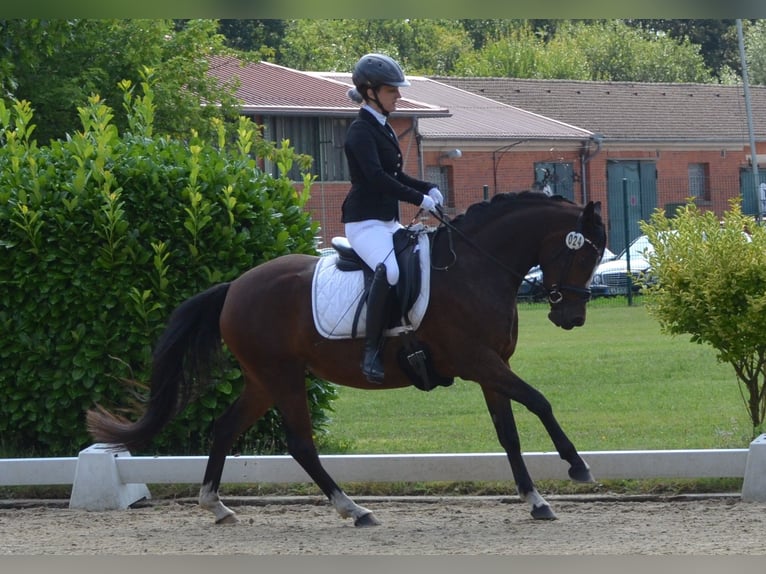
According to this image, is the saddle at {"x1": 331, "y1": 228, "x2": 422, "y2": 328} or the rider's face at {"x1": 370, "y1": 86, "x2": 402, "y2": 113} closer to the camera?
the saddle at {"x1": 331, "y1": 228, "x2": 422, "y2": 328}

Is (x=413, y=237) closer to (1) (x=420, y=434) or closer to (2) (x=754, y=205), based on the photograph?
(1) (x=420, y=434)

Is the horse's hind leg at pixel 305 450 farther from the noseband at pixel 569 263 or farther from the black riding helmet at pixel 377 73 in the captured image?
the black riding helmet at pixel 377 73

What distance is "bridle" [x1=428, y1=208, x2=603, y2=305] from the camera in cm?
787

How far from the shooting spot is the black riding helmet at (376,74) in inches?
313

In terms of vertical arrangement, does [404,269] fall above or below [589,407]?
above

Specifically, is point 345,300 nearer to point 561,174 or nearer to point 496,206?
point 496,206

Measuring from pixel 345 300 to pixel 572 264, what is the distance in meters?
1.51

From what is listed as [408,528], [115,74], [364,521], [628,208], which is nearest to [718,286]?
[408,528]

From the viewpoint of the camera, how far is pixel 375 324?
7840 millimetres

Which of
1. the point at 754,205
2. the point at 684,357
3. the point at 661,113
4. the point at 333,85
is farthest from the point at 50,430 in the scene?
the point at 661,113

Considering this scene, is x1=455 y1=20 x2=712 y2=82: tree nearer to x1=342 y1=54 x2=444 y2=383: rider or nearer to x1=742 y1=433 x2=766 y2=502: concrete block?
x1=742 y1=433 x2=766 y2=502: concrete block

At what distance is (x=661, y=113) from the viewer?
4950 centimetres

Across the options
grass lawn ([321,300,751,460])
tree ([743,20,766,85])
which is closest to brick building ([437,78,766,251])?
tree ([743,20,766,85])

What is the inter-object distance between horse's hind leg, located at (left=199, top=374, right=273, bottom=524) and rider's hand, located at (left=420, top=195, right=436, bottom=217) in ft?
5.72
